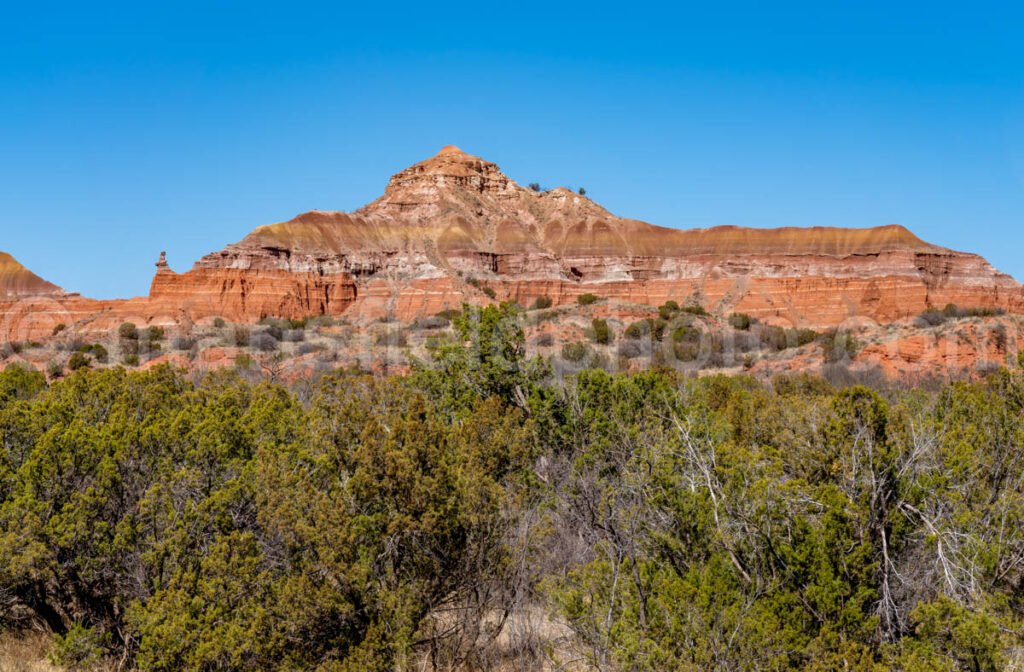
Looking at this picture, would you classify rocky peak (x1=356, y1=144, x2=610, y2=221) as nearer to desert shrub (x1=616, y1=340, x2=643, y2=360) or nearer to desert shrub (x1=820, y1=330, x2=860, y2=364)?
desert shrub (x1=616, y1=340, x2=643, y2=360)

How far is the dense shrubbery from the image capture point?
27.8ft

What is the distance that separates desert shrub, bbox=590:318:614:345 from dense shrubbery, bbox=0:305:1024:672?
4878cm

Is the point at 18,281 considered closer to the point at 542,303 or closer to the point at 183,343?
the point at 183,343

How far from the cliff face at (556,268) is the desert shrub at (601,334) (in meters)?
30.5

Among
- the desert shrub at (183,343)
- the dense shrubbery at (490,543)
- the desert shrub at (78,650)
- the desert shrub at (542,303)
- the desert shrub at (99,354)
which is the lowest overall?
the desert shrub at (99,354)

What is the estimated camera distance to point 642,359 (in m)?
56.9

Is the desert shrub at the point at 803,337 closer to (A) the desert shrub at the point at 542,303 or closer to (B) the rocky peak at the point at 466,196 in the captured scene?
(A) the desert shrub at the point at 542,303

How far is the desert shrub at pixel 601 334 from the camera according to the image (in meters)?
62.7

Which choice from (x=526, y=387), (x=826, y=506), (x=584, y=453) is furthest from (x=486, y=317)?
(x=826, y=506)

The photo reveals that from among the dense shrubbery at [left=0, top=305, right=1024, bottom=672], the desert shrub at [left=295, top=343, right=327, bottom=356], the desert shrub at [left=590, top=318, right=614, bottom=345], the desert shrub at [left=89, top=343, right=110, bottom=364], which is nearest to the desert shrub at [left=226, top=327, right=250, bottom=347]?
the desert shrub at [left=295, top=343, right=327, bottom=356]

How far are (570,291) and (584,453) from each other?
87627 mm

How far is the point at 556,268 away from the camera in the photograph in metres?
105

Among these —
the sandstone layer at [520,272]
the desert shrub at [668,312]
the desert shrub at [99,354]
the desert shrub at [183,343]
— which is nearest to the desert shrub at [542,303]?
the sandstone layer at [520,272]

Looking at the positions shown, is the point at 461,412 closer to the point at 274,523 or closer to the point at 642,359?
the point at 274,523
